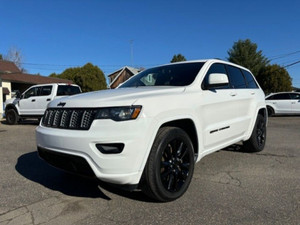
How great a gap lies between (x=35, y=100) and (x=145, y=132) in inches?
436

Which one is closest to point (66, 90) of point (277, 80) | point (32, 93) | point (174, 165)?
point (32, 93)

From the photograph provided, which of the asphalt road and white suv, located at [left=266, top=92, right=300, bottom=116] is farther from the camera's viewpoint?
white suv, located at [left=266, top=92, right=300, bottom=116]

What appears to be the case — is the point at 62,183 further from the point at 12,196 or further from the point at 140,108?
the point at 140,108

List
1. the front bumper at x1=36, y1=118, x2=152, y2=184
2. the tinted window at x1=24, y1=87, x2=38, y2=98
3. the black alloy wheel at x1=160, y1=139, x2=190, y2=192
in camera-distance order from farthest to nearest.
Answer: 1. the tinted window at x1=24, y1=87, x2=38, y2=98
2. the black alloy wheel at x1=160, y1=139, x2=190, y2=192
3. the front bumper at x1=36, y1=118, x2=152, y2=184

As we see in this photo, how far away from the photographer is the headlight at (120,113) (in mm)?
2928

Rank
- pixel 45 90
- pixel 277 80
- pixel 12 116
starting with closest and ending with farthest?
pixel 45 90, pixel 12 116, pixel 277 80

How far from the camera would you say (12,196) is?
360cm

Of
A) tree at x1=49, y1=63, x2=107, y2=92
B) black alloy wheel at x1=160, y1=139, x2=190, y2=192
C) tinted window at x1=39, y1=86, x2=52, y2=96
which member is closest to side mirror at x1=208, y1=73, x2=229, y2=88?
black alloy wheel at x1=160, y1=139, x2=190, y2=192

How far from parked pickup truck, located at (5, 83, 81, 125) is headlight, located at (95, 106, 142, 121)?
997cm

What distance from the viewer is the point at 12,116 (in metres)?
13.4

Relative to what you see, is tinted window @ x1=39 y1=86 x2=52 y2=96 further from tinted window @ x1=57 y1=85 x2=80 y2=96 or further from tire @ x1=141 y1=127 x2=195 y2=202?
tire @ x1=141 y1=127 x2=195 y2=202

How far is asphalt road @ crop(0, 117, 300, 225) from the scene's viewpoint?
9.73 feet

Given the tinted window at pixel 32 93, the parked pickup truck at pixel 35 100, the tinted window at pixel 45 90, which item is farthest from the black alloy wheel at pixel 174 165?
the tinted window at pixel 32 93

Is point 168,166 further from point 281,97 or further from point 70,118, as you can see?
point 281,97
